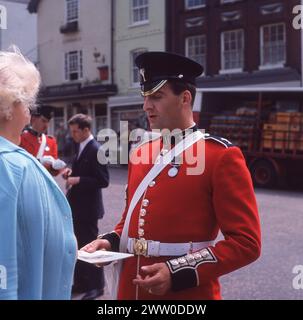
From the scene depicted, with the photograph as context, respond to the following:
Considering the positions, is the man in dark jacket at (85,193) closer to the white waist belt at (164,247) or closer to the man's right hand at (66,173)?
the man's right hand at (66,173)

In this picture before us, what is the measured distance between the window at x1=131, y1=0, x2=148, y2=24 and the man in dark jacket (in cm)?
2007

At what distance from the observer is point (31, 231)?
1.74 metres

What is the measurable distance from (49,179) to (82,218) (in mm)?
3254

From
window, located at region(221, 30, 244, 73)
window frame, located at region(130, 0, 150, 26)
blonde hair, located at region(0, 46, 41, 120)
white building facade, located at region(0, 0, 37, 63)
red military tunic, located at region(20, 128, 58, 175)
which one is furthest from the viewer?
white building facade, located at region(0, 0, 37, 63)

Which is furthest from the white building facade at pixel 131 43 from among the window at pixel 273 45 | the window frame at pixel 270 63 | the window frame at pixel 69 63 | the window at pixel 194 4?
the window at pixel 273 45

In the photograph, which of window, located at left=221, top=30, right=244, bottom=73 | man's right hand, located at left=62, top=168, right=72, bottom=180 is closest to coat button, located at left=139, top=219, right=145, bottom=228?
man's right hand, located at left=62, top=168, right=72, bottom=180

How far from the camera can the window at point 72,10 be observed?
27.5 metres

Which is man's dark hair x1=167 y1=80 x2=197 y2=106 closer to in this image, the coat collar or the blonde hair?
the blonde hair

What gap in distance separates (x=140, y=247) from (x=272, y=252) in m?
4.67

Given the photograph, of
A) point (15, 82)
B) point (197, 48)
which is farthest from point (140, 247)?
point (197, 48)

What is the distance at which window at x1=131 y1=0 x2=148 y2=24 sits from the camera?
24.4 m
